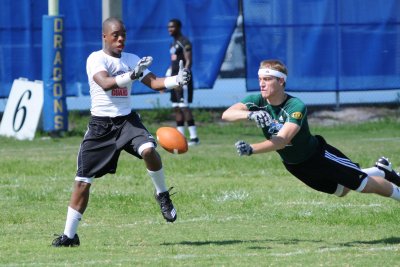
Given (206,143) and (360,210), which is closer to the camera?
(360,210)

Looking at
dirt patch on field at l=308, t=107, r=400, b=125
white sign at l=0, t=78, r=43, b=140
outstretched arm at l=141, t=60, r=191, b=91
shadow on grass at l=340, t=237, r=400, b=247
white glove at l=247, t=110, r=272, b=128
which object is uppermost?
outstretched arm at l=141, t=60, r=191, b=91

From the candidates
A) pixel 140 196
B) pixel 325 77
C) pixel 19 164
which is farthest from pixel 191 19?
pixel 140 196

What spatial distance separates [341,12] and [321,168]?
1279cm

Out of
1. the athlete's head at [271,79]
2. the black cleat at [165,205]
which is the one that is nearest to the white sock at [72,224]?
the black cleat at [165,205]

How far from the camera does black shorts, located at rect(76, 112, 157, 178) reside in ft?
31.9

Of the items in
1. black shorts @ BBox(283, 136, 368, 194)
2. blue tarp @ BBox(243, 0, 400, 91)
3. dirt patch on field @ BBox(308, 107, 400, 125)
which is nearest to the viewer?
black shorts @ BBox(283, 136, 368, 194)

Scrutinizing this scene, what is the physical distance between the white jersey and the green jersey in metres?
1.01

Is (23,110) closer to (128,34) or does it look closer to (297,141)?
(128,34)

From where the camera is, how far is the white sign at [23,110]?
2006 cm

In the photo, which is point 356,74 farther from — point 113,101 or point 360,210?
point 113,101

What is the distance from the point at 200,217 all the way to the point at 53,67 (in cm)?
893

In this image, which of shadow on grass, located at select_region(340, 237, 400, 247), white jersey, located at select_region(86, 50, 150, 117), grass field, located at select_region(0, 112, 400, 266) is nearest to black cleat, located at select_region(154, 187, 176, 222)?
grass field, located at select_region(0, 112, 400, 266)

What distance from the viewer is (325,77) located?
22.4 m

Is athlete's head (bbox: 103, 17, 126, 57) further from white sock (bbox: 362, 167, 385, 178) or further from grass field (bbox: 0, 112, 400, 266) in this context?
white sock (bbox: 362, 167, 385, 178)
